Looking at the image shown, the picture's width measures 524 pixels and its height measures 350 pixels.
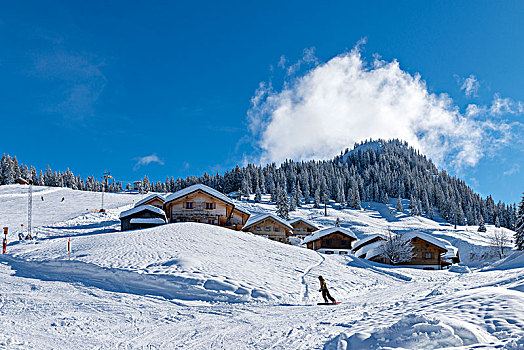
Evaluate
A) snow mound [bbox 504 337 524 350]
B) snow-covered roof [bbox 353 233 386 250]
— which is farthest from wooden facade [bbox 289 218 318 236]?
snow mound [bbox 504 337 524 350]

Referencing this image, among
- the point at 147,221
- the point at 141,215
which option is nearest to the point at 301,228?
the point at 141,215

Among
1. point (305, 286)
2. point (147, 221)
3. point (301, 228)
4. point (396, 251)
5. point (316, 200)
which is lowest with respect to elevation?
point (305, 286)

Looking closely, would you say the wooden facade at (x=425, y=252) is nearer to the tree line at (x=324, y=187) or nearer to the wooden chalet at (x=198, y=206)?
the wooden chalet at (x=198, y=206)

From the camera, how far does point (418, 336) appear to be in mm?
8195

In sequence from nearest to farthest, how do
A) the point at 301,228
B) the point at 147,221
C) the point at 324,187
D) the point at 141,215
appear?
the point at 147,221 → the point at 141,215 → the point at 301,228 → the point at 324,187

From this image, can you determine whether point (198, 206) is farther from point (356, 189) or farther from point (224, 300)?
point (356, 189)

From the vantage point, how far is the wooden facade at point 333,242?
182ft

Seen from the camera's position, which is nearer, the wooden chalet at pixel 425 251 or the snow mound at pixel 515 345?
the snow mound at pixel 515 345

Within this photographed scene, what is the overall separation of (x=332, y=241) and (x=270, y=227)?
34.9ft

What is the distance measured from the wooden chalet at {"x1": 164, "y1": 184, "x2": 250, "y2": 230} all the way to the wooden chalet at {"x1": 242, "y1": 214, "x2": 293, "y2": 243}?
731 centimetres

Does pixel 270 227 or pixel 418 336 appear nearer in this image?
pixel 418 336

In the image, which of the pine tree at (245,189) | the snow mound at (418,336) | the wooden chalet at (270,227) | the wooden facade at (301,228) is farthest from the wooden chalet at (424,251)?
the pine tree at (245,189)

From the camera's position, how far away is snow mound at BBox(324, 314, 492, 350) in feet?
26.0

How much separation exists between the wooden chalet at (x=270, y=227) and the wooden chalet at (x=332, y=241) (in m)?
4.66
